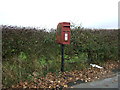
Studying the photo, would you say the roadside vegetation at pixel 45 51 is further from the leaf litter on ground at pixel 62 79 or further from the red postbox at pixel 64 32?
the red postbox at pixel 64 32

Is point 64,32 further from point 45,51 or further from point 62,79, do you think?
point 45,51

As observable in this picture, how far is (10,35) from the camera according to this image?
5.02m

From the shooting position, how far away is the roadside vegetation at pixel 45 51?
14.5 feet

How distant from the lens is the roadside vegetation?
442 cm

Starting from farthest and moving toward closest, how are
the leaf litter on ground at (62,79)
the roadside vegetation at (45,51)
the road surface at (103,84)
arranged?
the roadside vegetation at (45,51) → the road surface at (103,84) → the leaf litter on ground at (62,79)

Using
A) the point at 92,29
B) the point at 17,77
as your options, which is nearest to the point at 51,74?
the point at 17,77

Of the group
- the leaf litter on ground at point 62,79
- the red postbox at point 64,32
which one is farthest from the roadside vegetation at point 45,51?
the red postbox at point 64,32

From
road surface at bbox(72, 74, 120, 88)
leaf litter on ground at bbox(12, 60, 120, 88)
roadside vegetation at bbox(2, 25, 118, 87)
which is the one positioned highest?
roadside vegetation at bbox(2, 25, 118, 87)

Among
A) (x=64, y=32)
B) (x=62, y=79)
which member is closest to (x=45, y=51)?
(x=64, y=32)

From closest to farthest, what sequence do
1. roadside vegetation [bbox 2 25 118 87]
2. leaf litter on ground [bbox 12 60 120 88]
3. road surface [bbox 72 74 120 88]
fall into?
leaf litter on ground [bbox 12 60 120 88] < road surface [bbox 72 74 120 88] < roadside vegetation [bbox 2 25 118 87]

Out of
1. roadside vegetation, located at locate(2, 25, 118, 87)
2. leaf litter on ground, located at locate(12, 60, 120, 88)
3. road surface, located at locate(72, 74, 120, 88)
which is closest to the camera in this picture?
leaf litter on ground, located at locate(12, 60, 120, 88)

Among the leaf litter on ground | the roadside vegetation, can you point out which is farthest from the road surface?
the roadside vegetation

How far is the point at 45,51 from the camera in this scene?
5785 millimetres

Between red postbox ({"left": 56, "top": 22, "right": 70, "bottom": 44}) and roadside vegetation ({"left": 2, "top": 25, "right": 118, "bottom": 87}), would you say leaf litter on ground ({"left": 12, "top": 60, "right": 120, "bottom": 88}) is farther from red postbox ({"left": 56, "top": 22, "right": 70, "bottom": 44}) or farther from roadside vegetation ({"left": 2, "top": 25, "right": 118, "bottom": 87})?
red postbox ({"left": 56, "top": 22, "right": 70, "bottom": 44})
